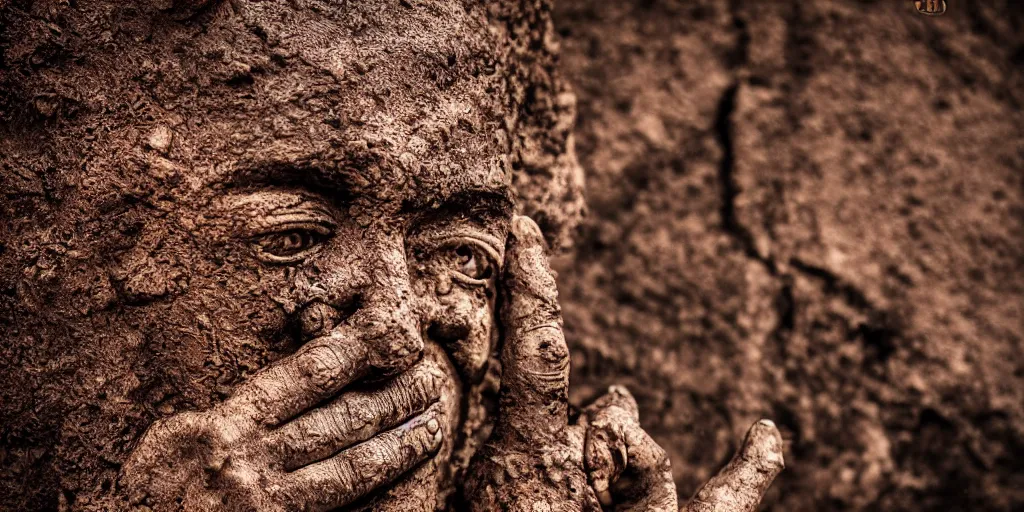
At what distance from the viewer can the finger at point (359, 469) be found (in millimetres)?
1071

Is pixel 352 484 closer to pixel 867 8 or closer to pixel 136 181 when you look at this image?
pixel 136 181

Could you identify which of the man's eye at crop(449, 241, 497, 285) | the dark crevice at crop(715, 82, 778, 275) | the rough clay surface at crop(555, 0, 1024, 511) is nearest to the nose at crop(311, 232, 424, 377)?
the man's eye at crop(449, 241, 497, 285)

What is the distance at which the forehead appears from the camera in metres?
1.11

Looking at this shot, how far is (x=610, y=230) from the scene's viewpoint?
1.94 meters

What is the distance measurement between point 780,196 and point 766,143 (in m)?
0.12

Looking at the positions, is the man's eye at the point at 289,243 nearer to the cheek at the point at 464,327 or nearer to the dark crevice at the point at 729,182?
the cheek at the point at 464,327

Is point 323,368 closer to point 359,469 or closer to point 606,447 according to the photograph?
point 359,469

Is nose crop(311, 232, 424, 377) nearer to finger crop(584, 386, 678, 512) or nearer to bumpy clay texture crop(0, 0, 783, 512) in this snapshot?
bumpy clay texture crop(0, 0, 783, 512)

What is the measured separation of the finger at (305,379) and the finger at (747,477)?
0.53 meters

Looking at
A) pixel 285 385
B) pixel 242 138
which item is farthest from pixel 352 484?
pixel 242 138

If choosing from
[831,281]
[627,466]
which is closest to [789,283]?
[831,281]

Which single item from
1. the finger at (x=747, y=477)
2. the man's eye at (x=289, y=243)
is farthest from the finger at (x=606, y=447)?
the man's eye at (x=289, y=243)

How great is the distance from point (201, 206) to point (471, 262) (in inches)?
14.5

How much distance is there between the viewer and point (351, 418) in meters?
1.11
